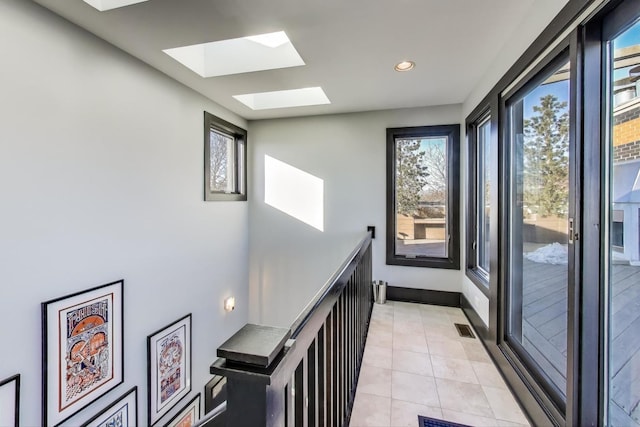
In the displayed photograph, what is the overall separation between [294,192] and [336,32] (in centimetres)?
235

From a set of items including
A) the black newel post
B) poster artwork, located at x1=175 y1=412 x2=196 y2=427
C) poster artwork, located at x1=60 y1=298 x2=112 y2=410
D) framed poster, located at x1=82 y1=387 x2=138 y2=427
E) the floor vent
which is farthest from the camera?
poster artwork, located at x1=175 y1=412 x2=196 y2=427

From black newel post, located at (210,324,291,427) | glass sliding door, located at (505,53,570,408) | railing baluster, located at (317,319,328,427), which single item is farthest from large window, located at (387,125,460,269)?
black newel post, located at (210,324,291,427)

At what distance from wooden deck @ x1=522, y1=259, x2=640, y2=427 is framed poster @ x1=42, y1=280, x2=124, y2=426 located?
3.02 metres

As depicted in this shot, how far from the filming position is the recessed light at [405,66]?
2459 millimetres

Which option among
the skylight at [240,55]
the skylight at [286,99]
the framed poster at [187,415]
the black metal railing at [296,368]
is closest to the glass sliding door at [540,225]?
the black metal railing at [296,368]

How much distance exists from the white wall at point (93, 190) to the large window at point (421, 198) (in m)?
2.40

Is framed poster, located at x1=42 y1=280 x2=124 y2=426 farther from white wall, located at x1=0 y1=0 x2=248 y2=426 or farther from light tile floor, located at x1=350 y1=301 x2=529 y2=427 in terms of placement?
light tile floor, located at x1=350 y1=301 x2=529 y2=427

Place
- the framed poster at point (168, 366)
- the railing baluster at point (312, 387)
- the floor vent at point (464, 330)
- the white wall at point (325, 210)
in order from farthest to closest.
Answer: the white wall at point (325, 210) → the floor vent at point (464, 330) → the framed poster at point (168, 366) → the railing baluster at point (312, 387)

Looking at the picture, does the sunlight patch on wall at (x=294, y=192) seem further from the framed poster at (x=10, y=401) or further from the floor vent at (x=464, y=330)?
the framed poster at (x=10, y=401)

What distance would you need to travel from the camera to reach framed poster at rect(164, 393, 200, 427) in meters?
2.82

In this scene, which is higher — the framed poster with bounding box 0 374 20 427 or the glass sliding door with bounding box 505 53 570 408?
the glass sliding door with bounding box 505 53 570 408

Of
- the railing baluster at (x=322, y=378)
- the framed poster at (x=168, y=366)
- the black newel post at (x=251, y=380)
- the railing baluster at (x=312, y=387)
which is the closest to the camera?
the black newel post at (x=251, y=380)

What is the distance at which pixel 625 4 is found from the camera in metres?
1.14

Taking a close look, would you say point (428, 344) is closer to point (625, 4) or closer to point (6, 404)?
point (625, 4)
